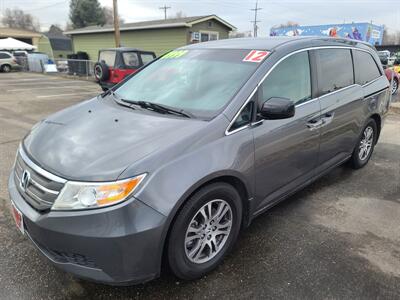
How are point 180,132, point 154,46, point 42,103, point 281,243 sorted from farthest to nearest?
1. point 154,46
2. point 42,103
3. point 281,243
4. point 180,132

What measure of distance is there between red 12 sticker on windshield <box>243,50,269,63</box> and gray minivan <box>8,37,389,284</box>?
0.5 inches

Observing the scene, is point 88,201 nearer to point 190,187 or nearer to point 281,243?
point 190,187

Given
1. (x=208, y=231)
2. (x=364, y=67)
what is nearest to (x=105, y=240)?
(x=208, y=231)

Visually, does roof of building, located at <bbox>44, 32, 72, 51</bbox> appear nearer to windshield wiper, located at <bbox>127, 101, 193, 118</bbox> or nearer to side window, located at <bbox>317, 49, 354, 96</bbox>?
side window, located at <bbox>317, 49, 354, 96</bbox>

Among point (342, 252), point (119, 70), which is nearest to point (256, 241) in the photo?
point (342, 252)

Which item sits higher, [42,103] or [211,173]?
[211,173]

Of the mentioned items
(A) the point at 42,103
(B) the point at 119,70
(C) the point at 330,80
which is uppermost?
(C) the point at 330,80

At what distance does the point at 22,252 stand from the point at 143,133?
145 cm

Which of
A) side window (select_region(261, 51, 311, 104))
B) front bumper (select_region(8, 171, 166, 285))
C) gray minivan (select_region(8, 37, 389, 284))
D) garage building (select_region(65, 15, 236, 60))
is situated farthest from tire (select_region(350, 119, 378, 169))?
garage building (select_region(65, 15, 236, 60))

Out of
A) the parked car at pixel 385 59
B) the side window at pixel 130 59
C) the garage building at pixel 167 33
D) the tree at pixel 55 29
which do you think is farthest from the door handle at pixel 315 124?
the tree at pixel 55 29

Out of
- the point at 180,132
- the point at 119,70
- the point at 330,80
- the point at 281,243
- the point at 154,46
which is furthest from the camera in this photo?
the point at 154,46

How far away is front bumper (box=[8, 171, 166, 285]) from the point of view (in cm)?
194

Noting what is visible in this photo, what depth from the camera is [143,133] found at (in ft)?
7.76

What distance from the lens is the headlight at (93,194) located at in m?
1.96
